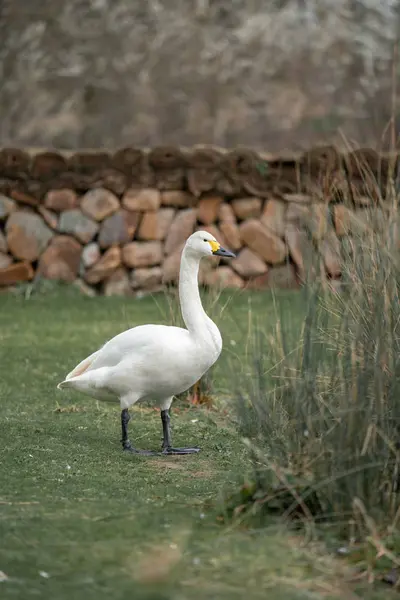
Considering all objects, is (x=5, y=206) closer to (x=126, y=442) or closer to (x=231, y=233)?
(x=231, y=233)

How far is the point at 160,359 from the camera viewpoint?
5.65 metres

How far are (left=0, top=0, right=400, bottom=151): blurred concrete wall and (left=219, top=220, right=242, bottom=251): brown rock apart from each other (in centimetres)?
95

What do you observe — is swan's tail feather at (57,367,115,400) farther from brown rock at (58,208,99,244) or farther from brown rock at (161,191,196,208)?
brown rock at (161,191,196,208)

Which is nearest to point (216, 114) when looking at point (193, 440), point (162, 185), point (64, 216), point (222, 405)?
point (162, 185)

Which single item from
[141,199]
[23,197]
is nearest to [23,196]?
[23,197]

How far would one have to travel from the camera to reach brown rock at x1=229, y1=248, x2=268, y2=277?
478 inches

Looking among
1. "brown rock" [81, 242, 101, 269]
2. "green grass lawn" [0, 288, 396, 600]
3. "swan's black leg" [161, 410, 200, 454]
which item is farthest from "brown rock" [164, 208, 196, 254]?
"swan's black leg" [161, 410, 200, 454]

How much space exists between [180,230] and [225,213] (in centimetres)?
50

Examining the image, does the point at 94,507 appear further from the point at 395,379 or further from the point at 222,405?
the point at 222,405

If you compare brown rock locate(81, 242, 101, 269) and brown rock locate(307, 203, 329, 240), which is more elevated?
brown rock locate(307, 203, 329, 240)

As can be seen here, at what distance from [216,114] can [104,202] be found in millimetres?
1579

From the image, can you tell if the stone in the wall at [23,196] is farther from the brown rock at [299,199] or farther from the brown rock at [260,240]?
the brown rock at [299,199]

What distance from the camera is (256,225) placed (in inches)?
477

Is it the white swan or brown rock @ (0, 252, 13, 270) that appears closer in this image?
the white swan
